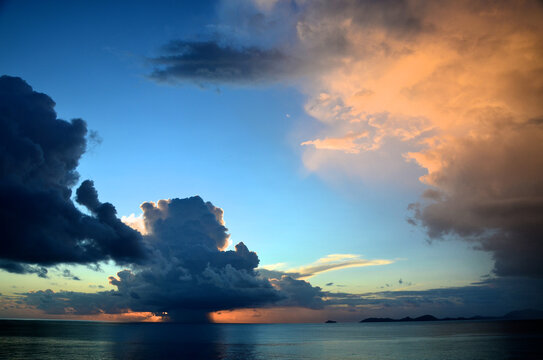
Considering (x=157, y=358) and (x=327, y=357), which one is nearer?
(x=157, y=358)

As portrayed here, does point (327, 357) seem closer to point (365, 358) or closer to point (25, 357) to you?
point (365, 358)

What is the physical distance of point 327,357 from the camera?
100 meters

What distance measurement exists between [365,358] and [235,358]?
3610cm

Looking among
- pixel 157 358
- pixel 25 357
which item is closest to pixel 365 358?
pixel 157 358

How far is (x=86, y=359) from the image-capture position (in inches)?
3588

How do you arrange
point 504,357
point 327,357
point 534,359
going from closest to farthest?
1. point 534,359
2. point 504,357
3. point 327,357

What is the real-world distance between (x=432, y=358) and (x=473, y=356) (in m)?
12.6

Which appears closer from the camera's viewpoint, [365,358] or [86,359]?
[86,359]

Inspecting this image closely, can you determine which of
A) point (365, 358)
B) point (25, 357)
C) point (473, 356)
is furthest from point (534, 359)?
point (25, 357)

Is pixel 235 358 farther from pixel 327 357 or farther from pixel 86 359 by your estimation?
pixel 86 359

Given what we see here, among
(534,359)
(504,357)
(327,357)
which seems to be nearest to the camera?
(534,359)

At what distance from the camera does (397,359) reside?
94812 millimetres

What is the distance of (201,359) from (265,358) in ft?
58.2

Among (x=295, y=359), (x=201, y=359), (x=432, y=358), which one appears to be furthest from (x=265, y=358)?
(x=432, y=358)
